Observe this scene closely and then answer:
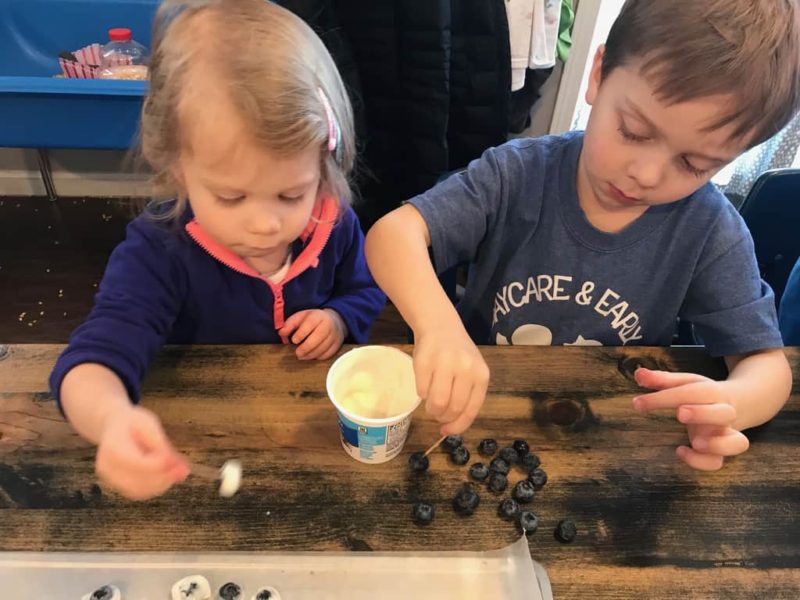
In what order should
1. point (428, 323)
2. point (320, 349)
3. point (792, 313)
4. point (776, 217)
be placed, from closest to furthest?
Answer: point (428, 323) → point (320, 349) → point (792, 313) → point (776, 217)

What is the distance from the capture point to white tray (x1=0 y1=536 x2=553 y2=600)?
26.5 inches

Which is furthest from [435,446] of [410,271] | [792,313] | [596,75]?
[792,313]

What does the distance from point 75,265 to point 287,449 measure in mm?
2129

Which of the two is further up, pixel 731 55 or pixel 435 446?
pixel 731 55

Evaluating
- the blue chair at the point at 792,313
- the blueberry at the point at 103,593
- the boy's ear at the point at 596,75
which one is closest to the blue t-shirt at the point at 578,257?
the boy's ear at the point at 596,75

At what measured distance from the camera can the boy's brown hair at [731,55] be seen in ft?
2.59

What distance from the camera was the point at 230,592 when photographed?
672 mm

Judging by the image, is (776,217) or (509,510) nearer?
(509,510)

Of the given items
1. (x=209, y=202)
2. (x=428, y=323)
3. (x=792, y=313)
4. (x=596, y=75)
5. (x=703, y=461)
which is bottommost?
(x=792, y=313)

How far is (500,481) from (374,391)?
21 cm

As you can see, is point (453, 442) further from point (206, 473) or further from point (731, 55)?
point (731, 55)

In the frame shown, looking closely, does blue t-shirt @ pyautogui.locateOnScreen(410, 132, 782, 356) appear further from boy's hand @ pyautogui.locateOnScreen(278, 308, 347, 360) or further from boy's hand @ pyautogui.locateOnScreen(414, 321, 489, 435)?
boy's hand @ pyautogui.locateOnScreen(414, 321, 489, 435)

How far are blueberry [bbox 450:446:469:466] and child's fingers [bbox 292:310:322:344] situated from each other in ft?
0.95

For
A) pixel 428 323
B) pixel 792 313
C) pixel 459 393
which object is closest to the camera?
pixel 459 393
